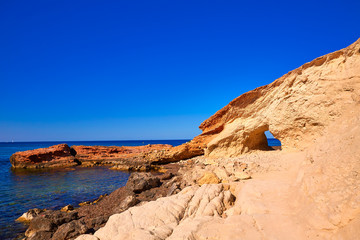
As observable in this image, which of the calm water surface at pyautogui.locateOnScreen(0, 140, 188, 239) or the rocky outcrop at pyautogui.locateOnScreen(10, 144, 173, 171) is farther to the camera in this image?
the rocky outcrop at pyautogui.locateOnScreen(10, 144, 173, 171)

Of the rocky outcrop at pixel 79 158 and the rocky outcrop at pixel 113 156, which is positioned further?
the rocky outcrop at pixel 113 156

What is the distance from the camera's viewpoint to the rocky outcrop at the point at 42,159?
28.4 metres

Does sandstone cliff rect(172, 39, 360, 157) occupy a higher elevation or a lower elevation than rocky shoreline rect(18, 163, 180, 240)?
higher

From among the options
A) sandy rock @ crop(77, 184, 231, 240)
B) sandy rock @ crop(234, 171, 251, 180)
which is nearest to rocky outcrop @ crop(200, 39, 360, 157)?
sandy rock @ crop(234, 171, 251, 180)

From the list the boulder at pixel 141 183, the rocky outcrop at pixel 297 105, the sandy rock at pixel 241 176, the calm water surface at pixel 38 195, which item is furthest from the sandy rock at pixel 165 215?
the rocky outcrop at pixel 297 105

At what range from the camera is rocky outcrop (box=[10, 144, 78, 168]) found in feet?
93.3

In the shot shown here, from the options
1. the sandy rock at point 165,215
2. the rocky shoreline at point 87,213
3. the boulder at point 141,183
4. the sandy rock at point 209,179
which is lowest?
the rocky shoreline at point 87,213

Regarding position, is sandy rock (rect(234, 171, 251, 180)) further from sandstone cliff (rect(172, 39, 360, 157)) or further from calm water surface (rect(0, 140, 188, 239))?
calm water surface (rect(0, 140, 188, 239))

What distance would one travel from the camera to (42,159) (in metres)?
29.5

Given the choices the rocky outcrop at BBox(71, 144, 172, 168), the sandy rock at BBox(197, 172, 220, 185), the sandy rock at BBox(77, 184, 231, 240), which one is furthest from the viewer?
the rocky outcrop at BBox(71, 144, 172, 168)

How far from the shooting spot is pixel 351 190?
397cm

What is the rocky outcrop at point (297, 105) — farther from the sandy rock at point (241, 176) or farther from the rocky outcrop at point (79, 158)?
the rocky outcrop at point (79, 158)

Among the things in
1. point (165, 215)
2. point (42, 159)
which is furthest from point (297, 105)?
point (42, 159)

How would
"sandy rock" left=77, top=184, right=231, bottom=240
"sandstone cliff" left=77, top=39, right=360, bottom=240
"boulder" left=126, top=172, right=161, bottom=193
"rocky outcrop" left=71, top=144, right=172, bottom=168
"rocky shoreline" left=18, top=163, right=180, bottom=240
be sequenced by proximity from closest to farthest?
"sandstone cliff" left=77, top=39, right=360, bottom=240
"sandy rock" left=77, top=184, right=231, bottom=240
"rocky shoreline" left=18, top=163, right=180, bottom=240
"boulder" left=126, top=172, right=161, bottom=193
"rocky outcrop" left=71, top=144, right=172, bottom=168
